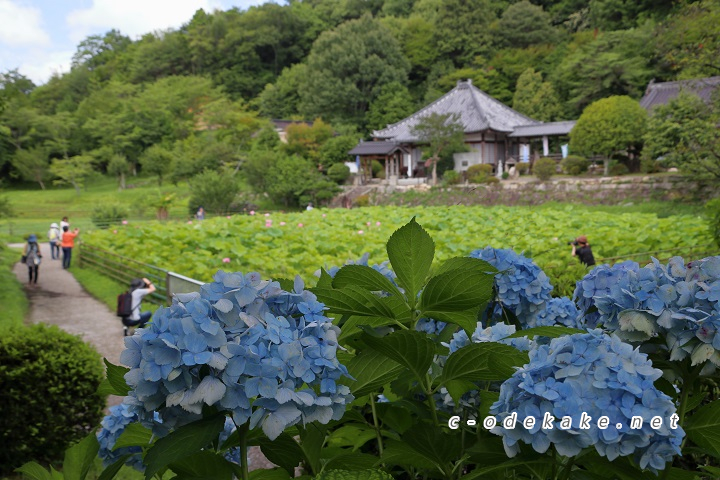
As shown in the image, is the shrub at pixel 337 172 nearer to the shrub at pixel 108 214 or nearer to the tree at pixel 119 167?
the shrub at pixel 108 214

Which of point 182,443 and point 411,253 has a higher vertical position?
point 411,253

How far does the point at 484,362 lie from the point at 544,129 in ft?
84.4

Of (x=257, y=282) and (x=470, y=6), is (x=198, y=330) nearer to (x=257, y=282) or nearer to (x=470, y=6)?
(x=257, y=282)

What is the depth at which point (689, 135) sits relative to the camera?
1302 cm

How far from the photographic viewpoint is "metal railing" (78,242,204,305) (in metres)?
6.83

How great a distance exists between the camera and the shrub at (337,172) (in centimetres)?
2445

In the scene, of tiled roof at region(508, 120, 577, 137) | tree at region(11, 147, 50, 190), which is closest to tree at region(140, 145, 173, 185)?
tree at region(11, 147, 50, 190)

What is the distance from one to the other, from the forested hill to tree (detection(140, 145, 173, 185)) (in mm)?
136

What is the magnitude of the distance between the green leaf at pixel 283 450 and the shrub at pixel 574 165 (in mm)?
21873

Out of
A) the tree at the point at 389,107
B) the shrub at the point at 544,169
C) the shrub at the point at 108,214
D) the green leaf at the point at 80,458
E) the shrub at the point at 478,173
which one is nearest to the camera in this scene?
the green leaf at the point at 80,458

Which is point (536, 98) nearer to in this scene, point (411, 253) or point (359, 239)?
point (359, 239)

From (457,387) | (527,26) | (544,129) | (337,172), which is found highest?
(527,26)

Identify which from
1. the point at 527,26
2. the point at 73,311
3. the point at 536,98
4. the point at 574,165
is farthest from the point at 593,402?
the point at 527,26

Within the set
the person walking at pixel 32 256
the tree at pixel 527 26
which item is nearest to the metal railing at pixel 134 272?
the person walking at pixel 32 256
